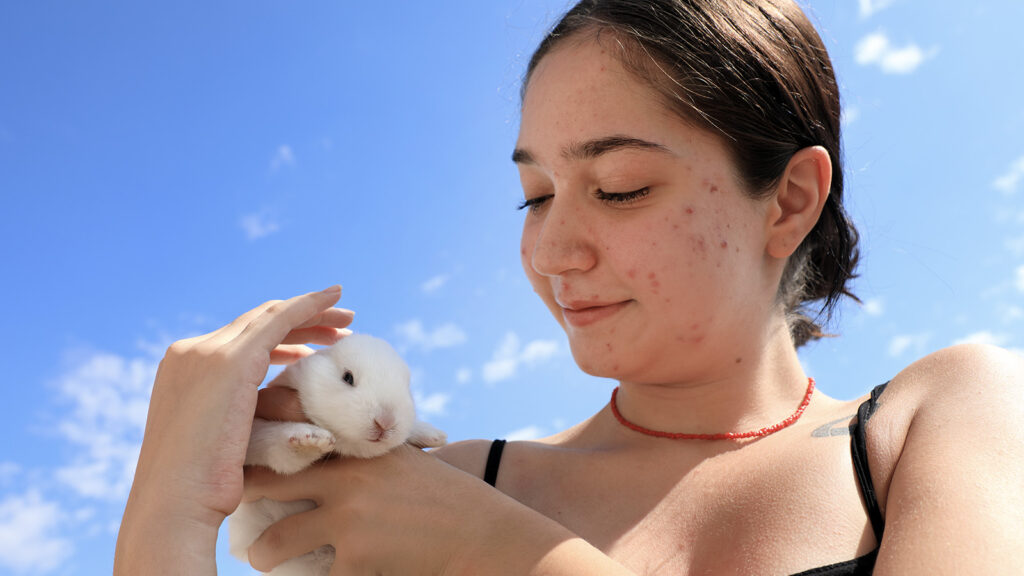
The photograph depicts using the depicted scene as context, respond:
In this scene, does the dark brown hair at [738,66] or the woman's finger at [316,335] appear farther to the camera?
the woman's finger at [316,335]

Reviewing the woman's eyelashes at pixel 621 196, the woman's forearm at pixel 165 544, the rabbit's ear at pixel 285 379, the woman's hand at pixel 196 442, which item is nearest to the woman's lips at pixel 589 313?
the woman's eyelashes at pixel 621 196

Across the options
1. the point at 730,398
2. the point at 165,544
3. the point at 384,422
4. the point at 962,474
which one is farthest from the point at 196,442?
the point at 962,474

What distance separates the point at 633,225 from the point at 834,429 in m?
1.00

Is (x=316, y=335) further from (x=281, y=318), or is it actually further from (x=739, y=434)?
(x=739, y=434)

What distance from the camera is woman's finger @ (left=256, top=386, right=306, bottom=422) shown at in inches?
102

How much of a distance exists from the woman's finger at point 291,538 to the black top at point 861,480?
0.70 meters

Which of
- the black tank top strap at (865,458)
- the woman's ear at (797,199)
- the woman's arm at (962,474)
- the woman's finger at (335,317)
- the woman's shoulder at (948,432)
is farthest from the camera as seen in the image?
the woman's finger at (335,317)

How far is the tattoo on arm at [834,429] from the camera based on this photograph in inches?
98.3

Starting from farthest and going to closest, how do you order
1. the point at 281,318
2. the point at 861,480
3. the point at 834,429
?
the point at 834,429, the point at 281,318, the point at 861,480

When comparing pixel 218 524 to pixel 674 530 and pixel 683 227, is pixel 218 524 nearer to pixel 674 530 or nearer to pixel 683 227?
pixel 674 530

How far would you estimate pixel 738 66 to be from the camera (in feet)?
8.49

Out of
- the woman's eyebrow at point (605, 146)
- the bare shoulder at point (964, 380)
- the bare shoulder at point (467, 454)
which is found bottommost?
the bare shoulder at point (964, 380)

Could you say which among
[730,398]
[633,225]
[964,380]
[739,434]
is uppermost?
[633,225]

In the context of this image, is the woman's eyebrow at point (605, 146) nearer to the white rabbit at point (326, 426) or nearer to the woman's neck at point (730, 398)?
the woman's neck at point (730, 398)
